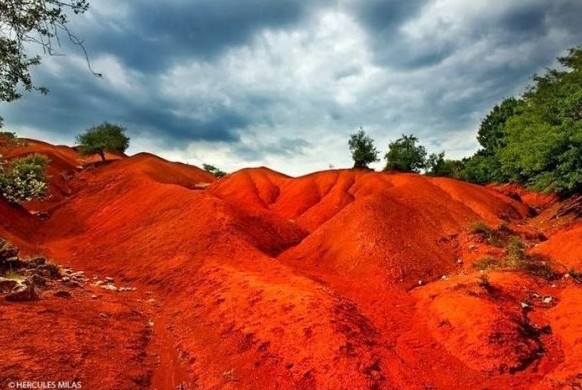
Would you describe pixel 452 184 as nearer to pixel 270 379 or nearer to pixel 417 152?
pixel 417 152

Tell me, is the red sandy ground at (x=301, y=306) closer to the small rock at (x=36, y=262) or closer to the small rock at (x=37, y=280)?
the small rock at (x=37, y=280)

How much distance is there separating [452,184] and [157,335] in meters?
23.0

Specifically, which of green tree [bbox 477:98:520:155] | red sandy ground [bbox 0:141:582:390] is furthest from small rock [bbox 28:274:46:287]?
green tree [bbox 477:98:520:155]

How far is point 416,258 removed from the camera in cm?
1714

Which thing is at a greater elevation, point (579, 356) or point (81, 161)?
point (81, 161)

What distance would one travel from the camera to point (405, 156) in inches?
1626

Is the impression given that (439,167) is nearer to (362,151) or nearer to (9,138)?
(362,151)

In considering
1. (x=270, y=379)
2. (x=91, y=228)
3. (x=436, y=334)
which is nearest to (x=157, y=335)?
(x=270, y=379)

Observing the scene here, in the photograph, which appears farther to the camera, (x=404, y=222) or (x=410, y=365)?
(x=404, y=222)

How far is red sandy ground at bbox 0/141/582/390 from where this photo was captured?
891 centimetres

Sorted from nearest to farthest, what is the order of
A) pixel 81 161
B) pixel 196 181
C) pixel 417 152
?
pixel 417 152 → pixel 196 181 → pixel 81 161

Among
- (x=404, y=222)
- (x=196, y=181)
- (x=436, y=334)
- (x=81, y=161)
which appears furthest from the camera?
(x=81, y=161)

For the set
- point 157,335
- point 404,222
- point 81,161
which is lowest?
point 157,335

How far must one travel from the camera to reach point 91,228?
27.3m
